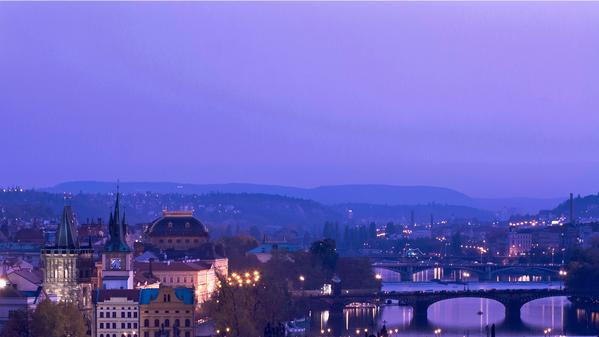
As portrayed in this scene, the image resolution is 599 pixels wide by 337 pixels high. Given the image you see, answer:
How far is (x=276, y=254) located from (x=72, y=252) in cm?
4074

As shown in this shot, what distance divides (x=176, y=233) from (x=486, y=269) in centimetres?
3188

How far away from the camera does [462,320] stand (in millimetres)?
89750

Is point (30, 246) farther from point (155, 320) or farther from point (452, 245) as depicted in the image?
point (452, 245)

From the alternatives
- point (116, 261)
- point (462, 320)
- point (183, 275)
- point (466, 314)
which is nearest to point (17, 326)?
point (116, 261)

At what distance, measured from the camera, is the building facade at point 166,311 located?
238 feet

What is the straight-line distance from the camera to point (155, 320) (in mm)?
73062

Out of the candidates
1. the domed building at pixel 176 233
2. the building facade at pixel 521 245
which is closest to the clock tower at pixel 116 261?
the domed building at pixel 176 233

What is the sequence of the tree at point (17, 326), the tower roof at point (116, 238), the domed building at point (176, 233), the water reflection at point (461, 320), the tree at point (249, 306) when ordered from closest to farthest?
the tree at point (17, 326)
the tree at point (249, 306)
the tower roof at point (116, 238)
the water reflection at point (461, 320)
the domed building at point (176, 233)

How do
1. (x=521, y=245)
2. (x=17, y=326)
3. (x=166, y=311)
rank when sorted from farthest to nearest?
(x=521, y=245) → (x=166, y=311) → (x=17, y=326)

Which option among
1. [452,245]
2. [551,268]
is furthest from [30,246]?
[452,245]

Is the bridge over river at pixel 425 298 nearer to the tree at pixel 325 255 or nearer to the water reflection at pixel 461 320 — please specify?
the water reflection at pixel 461 320

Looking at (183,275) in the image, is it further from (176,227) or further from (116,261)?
(176,227)

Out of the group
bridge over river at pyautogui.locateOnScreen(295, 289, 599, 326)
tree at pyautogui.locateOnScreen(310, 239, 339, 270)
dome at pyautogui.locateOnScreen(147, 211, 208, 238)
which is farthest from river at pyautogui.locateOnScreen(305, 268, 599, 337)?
dome at pyautogui.locateOnScreen(147, 211, 208, 238)

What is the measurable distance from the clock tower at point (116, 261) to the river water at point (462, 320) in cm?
809
